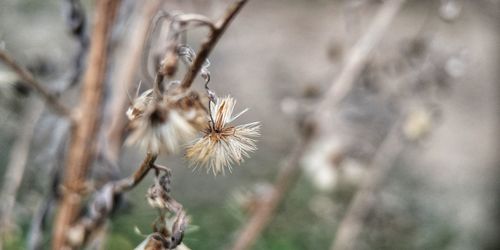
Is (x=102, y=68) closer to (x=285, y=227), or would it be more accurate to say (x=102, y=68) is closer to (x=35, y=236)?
(x=35, y=236)

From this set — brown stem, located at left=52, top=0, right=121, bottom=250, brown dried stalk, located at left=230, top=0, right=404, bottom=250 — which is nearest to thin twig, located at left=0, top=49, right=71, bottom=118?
brown stem, located at left=52, top=0, right=121, bottom=250

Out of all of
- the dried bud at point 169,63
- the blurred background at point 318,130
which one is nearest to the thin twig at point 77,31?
the blurred background at point 318,130

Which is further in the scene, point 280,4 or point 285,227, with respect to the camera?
point 280,4

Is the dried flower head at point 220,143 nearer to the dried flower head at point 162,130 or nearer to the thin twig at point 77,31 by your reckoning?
the dried flower head at point 162,130

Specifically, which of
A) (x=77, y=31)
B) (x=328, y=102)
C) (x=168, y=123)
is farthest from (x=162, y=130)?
(x=328, y=102)

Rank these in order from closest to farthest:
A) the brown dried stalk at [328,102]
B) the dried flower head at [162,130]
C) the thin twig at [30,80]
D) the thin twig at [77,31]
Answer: the dried flower head at [162,130], the thin twig at [30,80], the thin twig at [77,31], the brown dried stalk at [328,102]

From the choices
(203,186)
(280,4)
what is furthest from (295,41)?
(203,186)

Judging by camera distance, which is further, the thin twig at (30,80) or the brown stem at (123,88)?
the brown stem at (123,88)
